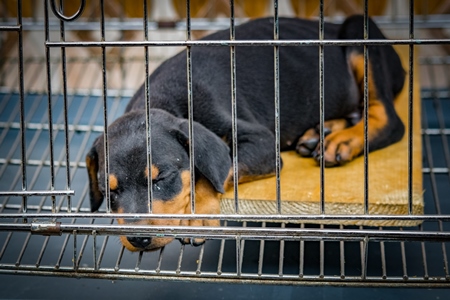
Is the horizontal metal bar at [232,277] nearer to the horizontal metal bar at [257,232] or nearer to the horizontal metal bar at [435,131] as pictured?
the horizontal metal bar at [257,232]

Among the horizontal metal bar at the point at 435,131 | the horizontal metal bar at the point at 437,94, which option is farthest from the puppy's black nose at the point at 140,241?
the horizontal metal bar at the point at 437,94

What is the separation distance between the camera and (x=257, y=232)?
2.17m

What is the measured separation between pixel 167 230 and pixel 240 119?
3.10ft

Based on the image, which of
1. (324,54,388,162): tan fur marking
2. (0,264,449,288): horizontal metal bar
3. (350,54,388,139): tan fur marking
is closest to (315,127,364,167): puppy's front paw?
(324,54,388,162): tan fur marking

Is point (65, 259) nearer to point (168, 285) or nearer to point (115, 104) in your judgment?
point (168, 285)

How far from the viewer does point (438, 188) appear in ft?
11.1

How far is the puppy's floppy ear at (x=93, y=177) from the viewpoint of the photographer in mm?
2691

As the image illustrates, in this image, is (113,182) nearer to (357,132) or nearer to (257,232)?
(257,232)

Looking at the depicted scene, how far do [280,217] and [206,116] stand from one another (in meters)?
0.86

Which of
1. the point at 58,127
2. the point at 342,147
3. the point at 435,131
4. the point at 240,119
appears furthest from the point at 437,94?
the point at 58,127

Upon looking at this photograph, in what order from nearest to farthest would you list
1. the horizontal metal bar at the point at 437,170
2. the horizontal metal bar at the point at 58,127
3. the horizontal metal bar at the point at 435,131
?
the horizontal metal bar at the point at 437,170 → the horizontal metal bar at the point at 435,131 → the horizontal metal bar at the point at 58,127

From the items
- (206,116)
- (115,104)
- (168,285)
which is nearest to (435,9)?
(115,104)

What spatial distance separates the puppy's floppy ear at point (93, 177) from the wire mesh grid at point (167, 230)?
0.07m

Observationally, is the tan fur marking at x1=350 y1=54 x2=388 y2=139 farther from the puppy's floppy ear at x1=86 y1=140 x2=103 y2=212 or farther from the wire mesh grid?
the puppy's floppy ear at x1=86 y1=140 x2=103 y2=212
